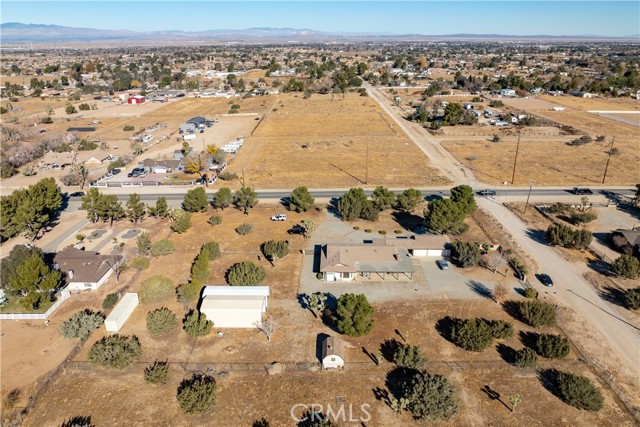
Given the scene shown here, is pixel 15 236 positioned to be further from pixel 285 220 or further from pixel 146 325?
pixel 285 220

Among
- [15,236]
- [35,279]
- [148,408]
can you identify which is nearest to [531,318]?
[148,408]

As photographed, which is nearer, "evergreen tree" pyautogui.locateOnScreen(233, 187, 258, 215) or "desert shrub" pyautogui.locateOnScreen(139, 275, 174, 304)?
"desert shrub" pyautogui.locateOnScreen(139, 275, 174, 304)

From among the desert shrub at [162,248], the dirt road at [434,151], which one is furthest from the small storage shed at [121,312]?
the dirt road at [434,151]

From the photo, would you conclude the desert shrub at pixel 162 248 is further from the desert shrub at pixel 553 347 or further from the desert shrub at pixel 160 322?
the desert shrub at pixel 553 347

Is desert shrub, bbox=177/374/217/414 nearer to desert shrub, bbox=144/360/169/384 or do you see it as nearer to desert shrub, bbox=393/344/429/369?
desert shrub, bbox=144/360/169/384

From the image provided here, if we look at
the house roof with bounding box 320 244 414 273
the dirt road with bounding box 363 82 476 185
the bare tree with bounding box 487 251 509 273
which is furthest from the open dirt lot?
the dirt road with bounding box 363 82 476 185
